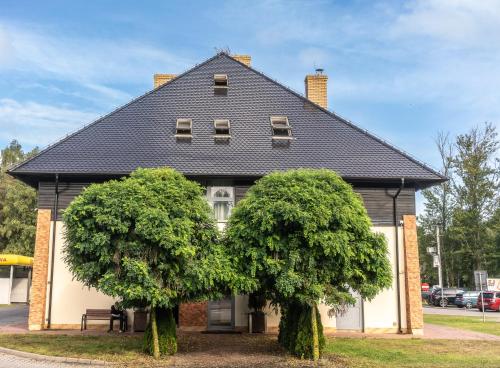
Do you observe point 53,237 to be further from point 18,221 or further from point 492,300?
point 492,300

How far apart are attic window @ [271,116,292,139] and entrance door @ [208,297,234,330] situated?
254 inches

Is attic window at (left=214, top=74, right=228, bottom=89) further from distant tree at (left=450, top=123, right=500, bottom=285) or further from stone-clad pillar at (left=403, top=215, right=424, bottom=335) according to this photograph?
distant tree at (left=450, top=123, right=500, bottom=285)

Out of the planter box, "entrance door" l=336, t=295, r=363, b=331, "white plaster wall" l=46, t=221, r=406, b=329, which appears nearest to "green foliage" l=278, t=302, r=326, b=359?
"white plaster wall" l=46, t=221, r=406, b=329

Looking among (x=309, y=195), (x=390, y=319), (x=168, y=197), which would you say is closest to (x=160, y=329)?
(x=168, y=197)

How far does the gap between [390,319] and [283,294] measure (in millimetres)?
7851

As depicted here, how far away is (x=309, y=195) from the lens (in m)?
12.1

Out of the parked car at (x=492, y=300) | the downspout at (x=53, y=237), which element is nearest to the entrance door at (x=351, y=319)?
the downspout at (x=53, y=237)

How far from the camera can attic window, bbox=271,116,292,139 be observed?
1941cm

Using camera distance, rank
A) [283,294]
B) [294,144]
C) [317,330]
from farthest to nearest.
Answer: [294,144]
[317,330]
[283,294]

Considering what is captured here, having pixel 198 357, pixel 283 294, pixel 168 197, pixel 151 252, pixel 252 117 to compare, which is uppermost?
pixel 252 117

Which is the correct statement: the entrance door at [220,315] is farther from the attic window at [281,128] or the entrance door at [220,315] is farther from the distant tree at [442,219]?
the distant tree at [442,219]

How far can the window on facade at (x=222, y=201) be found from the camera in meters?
18.2

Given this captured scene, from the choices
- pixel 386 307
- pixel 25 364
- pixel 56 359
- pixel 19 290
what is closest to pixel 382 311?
pixel 386 307

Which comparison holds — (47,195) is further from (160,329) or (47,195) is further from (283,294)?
(283,294)
